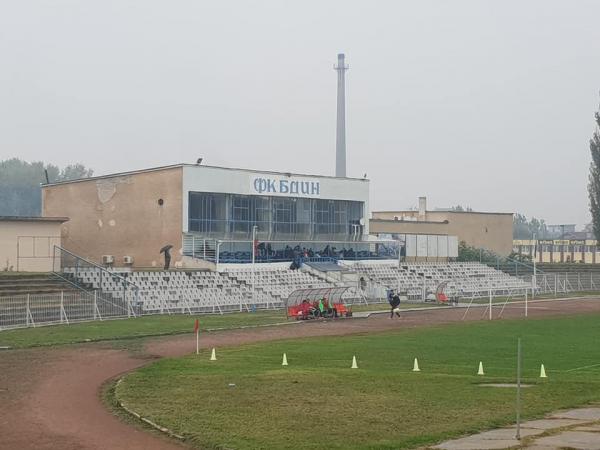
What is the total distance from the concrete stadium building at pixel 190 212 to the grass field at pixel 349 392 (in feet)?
123

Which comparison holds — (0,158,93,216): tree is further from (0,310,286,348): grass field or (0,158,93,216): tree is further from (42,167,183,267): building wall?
(0,310,286,348): grass field

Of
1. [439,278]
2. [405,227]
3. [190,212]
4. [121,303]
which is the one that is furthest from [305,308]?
[405,227]

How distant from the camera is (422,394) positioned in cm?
2178

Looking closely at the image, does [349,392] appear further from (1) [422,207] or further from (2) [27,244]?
(1) [422,207]

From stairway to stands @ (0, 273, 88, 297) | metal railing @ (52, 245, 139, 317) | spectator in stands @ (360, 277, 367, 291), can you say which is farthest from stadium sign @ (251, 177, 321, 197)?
stairway to stands @ (0, 273, 88, 297)

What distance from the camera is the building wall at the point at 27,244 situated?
186 feet

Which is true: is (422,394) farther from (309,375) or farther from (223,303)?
(223,303)

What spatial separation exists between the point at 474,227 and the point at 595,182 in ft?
46.6

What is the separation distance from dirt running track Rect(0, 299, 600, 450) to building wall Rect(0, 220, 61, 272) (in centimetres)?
1916

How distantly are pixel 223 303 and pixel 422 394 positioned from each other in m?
37.4

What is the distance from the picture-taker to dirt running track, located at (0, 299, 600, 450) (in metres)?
17.2

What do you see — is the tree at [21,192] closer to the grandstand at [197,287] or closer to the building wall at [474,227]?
the building wall at [474,227]

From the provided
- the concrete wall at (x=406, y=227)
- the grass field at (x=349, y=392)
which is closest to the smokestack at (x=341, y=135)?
the concrete wall at (x=406, y=227)

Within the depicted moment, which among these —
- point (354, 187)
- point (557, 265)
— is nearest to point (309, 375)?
point (354, 187)
